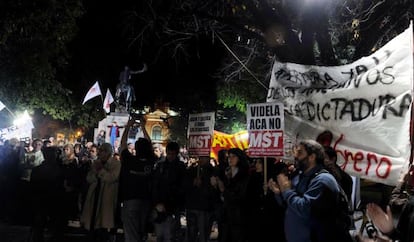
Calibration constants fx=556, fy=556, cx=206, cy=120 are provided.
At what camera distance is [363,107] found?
19.7 ft

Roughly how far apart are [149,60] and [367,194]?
1835 centimetres

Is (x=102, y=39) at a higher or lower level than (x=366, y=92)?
higher

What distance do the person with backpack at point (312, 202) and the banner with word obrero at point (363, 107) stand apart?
72 centimetres

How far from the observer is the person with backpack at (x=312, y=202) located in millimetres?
5051

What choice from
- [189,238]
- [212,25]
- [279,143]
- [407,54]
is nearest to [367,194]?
[212,25]

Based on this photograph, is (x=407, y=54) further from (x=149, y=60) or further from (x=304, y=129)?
(x=149, y=60)

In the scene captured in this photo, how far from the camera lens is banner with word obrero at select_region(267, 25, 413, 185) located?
18.0ft

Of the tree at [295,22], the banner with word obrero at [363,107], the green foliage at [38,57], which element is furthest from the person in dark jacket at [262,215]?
the green foliage at [38,57]

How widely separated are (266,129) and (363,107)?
1613mm

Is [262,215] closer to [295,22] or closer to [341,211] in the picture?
[341,211]

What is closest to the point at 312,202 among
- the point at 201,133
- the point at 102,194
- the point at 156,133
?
the point at 201,133

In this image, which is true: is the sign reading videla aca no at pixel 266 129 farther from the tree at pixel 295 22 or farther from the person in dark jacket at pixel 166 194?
the tree at pixel 295 22

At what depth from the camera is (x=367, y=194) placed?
21.7 meters

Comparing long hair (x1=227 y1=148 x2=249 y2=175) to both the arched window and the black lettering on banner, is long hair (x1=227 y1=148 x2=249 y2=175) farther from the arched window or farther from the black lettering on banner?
the arched window
